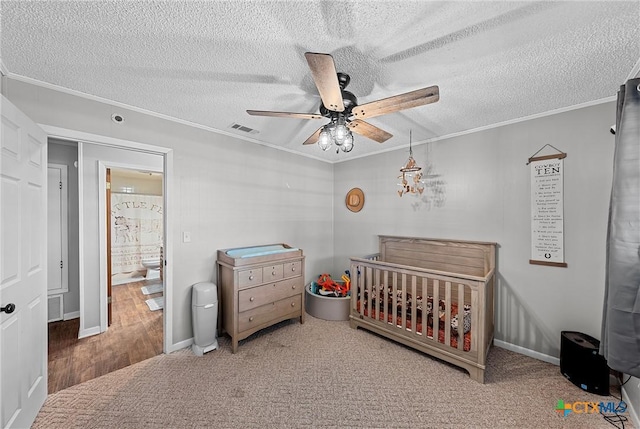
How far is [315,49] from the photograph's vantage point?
56.4 inches

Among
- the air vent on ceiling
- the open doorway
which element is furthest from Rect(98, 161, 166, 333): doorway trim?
the air vent on ceiling

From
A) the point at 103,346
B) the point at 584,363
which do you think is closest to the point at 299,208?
the point at 103,346

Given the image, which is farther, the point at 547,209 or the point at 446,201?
the point at 446,201

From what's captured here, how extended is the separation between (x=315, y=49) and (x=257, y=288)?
7.51 feet

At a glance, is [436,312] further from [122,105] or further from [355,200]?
[122,105]

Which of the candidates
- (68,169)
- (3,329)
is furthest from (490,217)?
(68,169)

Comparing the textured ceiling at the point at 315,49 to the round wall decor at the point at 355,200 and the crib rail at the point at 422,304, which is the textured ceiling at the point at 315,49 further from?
the round wall decor at the point at 355,200

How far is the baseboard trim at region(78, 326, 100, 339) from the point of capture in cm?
281

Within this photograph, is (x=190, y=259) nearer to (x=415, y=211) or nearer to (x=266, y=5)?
(x=266, y=5)

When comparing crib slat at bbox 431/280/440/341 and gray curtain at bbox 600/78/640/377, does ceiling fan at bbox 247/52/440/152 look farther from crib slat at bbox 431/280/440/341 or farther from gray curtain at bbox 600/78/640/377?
crib slat at bbox 431/280/440/341

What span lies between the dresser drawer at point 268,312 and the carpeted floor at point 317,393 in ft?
0.82

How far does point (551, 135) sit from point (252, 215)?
3289 millimetres

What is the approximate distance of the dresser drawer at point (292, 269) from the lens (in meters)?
3.01

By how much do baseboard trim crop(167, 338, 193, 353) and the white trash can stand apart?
10 centimetres
